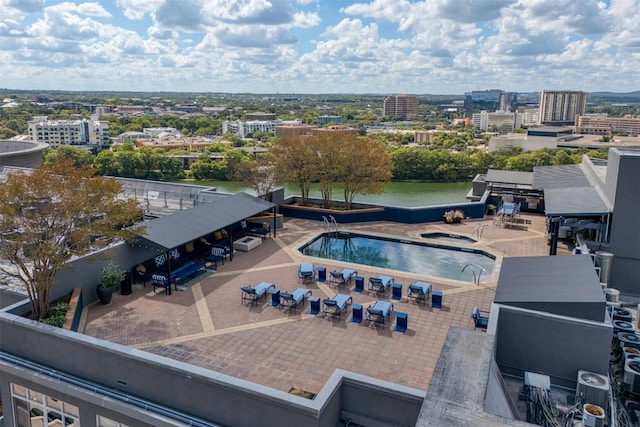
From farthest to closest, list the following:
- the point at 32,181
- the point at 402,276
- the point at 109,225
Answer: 1. the point at 402,276
2. the point at 109,225
3. the point at 32,181

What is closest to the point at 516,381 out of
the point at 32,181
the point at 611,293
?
the point at 611,293

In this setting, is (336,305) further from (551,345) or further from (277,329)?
(551,345)

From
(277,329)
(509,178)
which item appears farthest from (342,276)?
(509,178)

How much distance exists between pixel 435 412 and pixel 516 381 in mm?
4915

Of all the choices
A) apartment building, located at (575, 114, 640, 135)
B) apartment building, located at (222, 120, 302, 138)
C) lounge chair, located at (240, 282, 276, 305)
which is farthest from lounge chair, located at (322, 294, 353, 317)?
apartment building, located at (575, 114, 640, 135)

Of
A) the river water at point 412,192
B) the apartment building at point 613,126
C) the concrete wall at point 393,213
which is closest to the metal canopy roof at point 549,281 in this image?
the concrete wall at point 393,213

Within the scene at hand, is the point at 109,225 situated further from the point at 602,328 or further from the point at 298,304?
the point at 602,328

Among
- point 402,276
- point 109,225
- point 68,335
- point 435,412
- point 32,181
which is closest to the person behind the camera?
point 435,412

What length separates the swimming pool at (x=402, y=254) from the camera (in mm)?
16891

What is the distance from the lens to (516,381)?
35.5 ft

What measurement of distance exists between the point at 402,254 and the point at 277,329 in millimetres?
8004

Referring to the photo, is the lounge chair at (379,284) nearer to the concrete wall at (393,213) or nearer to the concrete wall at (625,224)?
the concrete wall at (625,224)

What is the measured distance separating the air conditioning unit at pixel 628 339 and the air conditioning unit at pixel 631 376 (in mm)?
1044

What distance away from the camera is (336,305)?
12.7 meters
